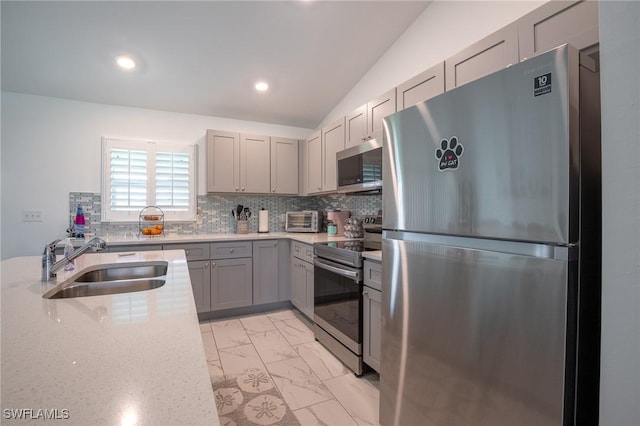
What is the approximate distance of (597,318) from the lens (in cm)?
90

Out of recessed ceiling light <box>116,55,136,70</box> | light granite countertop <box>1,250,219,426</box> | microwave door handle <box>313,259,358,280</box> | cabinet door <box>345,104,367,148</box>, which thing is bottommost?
microwave door handle <box>313,259,358,280</box>

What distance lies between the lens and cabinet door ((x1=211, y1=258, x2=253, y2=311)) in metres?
3.11

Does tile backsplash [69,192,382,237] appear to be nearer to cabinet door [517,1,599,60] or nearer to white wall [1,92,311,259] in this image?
white wall [1,92,311,259]

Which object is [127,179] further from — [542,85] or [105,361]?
[542,85]

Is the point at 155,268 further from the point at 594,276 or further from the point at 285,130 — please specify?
the point at 285,130

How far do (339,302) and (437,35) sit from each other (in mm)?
→ 2270

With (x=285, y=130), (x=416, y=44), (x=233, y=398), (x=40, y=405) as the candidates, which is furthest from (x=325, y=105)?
(x=40, y=405)

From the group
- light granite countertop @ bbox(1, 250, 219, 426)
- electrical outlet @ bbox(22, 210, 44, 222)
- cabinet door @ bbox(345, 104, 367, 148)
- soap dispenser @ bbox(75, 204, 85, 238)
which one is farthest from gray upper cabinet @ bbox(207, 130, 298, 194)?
light granite countertop @ bbox(1, 250, 219, 426)

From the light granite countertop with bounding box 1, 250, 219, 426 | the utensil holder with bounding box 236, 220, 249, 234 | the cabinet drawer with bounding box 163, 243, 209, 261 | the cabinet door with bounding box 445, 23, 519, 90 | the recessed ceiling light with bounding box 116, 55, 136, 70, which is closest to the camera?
the light granite countertop with bounding box 1, 250, 219, 426

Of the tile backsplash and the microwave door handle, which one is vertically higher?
the tile backsplash

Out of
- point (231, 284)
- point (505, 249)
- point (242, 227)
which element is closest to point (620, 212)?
point (505, 249)

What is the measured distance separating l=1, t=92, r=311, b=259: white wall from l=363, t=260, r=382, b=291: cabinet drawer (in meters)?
2.98

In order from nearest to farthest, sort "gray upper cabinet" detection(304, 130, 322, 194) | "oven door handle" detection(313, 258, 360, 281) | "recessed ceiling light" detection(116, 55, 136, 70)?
"oven door handle" detection(313, 258, 360, 281), "recessed ceiling light" detection(116, 55, 136, 70), "gray upper cabinet" detection(304, 130, 322, 194)

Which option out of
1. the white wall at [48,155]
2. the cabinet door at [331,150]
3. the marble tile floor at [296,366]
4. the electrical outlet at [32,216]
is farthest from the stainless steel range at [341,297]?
the electrical outlet at [32,216]
